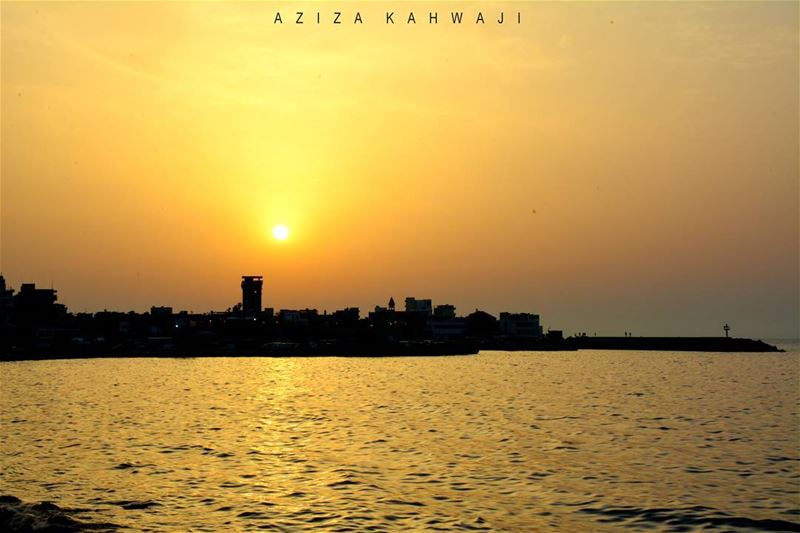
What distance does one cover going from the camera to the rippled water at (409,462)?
34906 mm

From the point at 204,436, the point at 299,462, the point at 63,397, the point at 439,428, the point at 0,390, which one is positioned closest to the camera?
the point at 299,462

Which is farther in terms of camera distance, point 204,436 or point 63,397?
point 63,397

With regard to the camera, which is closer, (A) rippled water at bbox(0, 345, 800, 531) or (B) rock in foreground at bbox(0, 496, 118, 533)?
(B) rock in foreground at bbox(0, 496, 118, 533)

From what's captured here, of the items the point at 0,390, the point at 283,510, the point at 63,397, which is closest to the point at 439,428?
the point at 283,510

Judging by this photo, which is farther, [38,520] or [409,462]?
[409,462]

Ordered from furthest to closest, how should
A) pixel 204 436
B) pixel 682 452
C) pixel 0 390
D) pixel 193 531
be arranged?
pixel 0 390
pixel 204 436
pixel 682 452
pixel 193 531

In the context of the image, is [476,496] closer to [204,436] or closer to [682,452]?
[682,452]

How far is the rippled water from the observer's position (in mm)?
34906

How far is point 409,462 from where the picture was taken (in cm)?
4803

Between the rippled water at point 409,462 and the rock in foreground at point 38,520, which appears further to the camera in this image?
the rippled water at point 409,462

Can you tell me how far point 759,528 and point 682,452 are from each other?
20.1 metres

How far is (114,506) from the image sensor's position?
3612 centimetres

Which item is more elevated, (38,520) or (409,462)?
(38,520)

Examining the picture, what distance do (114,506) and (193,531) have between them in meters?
6.01
